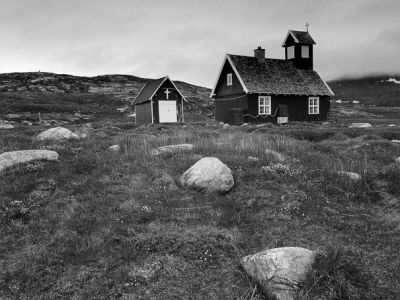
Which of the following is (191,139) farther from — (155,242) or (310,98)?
(310,98)

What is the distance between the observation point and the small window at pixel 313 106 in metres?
36.4

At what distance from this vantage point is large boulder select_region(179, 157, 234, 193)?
8164 mm

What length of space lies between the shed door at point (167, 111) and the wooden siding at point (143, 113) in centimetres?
129

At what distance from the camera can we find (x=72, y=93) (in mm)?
76125

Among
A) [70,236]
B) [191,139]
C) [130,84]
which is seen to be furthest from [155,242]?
[130,84]

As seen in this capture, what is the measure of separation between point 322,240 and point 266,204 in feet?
5.05

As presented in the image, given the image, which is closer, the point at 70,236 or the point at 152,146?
the point at 70,236

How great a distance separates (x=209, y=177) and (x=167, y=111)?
32.5m

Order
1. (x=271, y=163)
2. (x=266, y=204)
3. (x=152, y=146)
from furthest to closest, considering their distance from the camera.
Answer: (x=152, y=146), (x=271, y=163), (x=266, y=204)

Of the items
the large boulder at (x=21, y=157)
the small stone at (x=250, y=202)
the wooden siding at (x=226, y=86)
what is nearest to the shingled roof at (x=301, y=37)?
the wooden siding at (x=226, y=86)

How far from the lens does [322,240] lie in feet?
21.2

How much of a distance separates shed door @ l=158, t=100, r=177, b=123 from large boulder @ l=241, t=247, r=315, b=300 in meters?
34.9

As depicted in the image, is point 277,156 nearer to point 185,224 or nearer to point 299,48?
point 185,224

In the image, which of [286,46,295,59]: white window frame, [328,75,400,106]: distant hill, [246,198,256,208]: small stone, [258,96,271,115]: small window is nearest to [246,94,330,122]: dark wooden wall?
[258,96,271,115]: small window
